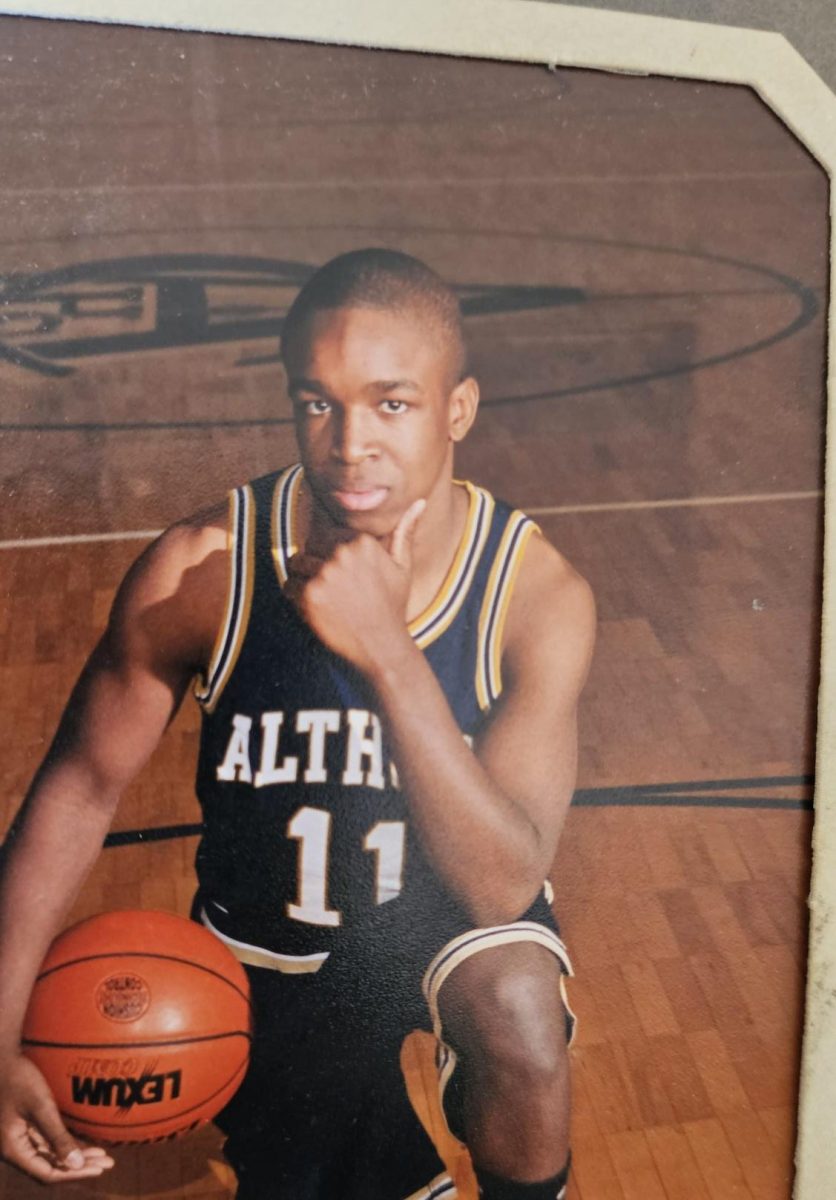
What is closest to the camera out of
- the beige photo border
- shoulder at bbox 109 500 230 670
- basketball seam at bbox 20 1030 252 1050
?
basketball seam at bbox 20 1030 252 1050

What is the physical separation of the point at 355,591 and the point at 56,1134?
97 cm

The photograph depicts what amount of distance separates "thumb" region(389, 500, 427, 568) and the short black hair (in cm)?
24

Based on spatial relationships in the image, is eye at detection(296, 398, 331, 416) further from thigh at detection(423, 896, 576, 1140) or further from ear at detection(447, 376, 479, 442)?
thigh at detection(423, 896, 576, 1140)

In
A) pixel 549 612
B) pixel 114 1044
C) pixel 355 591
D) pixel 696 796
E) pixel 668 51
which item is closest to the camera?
pixel 114 1044

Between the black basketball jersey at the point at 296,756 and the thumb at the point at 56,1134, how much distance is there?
0.37 meters

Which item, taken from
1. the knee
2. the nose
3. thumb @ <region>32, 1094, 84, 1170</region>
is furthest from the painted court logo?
thumb @ <region>32, 1094, 84, 1170</region>

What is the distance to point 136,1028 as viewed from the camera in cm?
188

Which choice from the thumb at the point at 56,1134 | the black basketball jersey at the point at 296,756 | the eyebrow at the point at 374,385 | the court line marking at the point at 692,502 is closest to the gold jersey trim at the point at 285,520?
the black basketball jersey at the point at 296,756

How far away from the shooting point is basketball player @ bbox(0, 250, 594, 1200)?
1963 mm

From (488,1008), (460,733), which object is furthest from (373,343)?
(488,1008)

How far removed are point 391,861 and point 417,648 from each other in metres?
0.35

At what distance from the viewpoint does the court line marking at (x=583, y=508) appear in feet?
6.83

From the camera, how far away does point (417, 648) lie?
1.97 m

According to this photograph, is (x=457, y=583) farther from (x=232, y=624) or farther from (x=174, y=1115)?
(x=174, y=1115)
